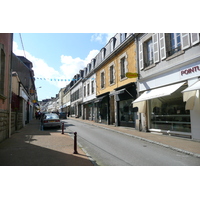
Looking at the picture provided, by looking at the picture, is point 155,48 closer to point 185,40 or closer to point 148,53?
point 148,53

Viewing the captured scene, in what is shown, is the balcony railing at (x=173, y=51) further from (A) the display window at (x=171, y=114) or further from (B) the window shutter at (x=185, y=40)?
(A) the display window at (x=171, y=114)

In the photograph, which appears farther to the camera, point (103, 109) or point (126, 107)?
point (103, 109)

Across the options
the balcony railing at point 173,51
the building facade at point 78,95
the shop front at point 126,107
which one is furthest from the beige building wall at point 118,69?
the building facade at point 78,95

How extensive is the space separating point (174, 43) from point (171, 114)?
4.07 m

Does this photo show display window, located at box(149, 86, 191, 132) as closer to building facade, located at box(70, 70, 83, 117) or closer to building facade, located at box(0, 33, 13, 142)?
building facade, located at box(0, 33, 13, 142)

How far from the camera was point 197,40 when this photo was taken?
24.3 feet

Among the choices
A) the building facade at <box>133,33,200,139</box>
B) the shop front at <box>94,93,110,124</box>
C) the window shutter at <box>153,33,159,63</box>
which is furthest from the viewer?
the shop front at <box>94,93,110,124</box>

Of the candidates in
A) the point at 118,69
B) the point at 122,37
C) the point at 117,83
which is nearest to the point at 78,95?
the point at 117,83

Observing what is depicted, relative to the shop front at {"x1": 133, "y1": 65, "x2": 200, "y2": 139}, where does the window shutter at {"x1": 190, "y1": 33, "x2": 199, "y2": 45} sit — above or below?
above

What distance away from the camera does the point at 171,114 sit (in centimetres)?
936

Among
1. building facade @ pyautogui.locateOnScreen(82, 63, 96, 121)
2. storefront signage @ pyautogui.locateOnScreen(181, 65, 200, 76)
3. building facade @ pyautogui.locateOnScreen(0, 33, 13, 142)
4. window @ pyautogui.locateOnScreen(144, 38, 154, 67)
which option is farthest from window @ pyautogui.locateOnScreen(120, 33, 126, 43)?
building facade @ pyautogui.locateOnScreen(0, 33, 13, 142)

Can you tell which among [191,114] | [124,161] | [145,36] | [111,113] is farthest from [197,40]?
[111,113]

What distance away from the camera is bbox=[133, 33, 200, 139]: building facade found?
7.52 metres

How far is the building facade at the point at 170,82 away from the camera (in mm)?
7523
